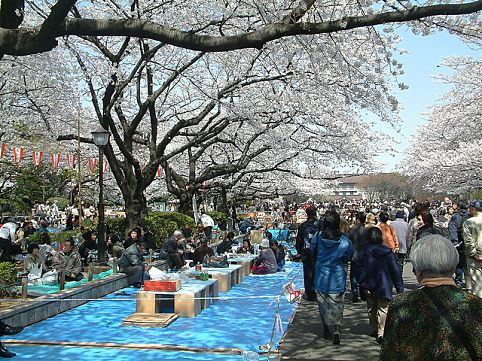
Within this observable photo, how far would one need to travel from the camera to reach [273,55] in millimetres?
14180

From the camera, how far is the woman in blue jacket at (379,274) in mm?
6930

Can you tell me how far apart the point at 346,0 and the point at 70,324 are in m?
7.77

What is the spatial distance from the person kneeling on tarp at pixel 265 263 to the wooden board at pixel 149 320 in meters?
6.18

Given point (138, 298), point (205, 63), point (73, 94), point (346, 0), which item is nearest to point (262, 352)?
point (138, 298)

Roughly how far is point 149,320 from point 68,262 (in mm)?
4040

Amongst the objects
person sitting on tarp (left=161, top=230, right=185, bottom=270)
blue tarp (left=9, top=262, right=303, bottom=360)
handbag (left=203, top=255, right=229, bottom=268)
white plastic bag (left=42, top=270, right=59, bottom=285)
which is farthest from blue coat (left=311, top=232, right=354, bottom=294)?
person sitting on tarp (left=161, top=230, right=185, bottom=270)

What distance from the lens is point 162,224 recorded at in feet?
66.3

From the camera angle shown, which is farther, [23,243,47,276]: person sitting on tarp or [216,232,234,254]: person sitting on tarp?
[216,232,234,254]: person sitting on tarp

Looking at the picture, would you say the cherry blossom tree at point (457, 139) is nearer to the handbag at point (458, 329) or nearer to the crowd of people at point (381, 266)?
the crowd of people at point (381, 266)

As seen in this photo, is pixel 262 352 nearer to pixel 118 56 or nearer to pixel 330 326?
pixel 330 326

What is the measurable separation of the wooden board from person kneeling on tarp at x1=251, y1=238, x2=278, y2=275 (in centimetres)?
618

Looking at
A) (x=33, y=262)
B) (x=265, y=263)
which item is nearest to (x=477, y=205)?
(x=265, y=263)

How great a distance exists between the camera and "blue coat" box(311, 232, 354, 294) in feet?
23.3

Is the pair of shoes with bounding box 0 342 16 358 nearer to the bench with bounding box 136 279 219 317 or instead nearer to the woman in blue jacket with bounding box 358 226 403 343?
the bench with bounding box 136 279 219 317
